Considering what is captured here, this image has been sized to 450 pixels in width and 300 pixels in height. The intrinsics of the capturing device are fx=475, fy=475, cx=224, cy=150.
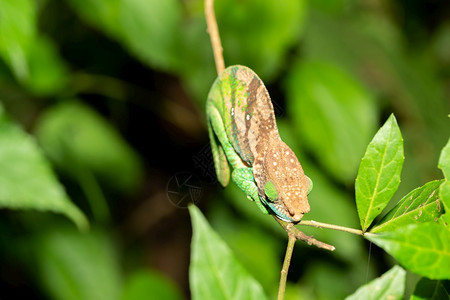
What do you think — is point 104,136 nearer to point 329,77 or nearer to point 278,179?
point 329,77

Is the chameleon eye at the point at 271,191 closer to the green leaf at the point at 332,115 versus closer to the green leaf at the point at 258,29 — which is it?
the green leaf at the point at 332,115

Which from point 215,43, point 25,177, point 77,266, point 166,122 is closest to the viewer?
point 215,43

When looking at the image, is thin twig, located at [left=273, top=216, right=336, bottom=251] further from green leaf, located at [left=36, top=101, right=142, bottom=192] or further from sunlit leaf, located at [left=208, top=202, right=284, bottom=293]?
green leaf, located at [left=36, top=101, right=142, bottom=192]

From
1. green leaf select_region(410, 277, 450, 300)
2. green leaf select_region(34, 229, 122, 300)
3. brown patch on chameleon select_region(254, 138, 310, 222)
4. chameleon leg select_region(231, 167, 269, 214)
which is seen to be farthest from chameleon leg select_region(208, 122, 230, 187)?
green leaf select_region(34, 229, 122, 300)

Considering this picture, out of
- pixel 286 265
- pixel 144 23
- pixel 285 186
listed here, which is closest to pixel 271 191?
pixel 285 186

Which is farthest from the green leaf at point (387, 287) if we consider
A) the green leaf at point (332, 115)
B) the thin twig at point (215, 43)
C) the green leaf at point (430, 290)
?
the green leaf at point (332, 115)

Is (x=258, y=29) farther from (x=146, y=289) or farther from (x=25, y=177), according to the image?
(x=146, y=289)

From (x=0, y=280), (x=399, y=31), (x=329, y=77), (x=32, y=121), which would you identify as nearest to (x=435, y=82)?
(x=399, y=31)
